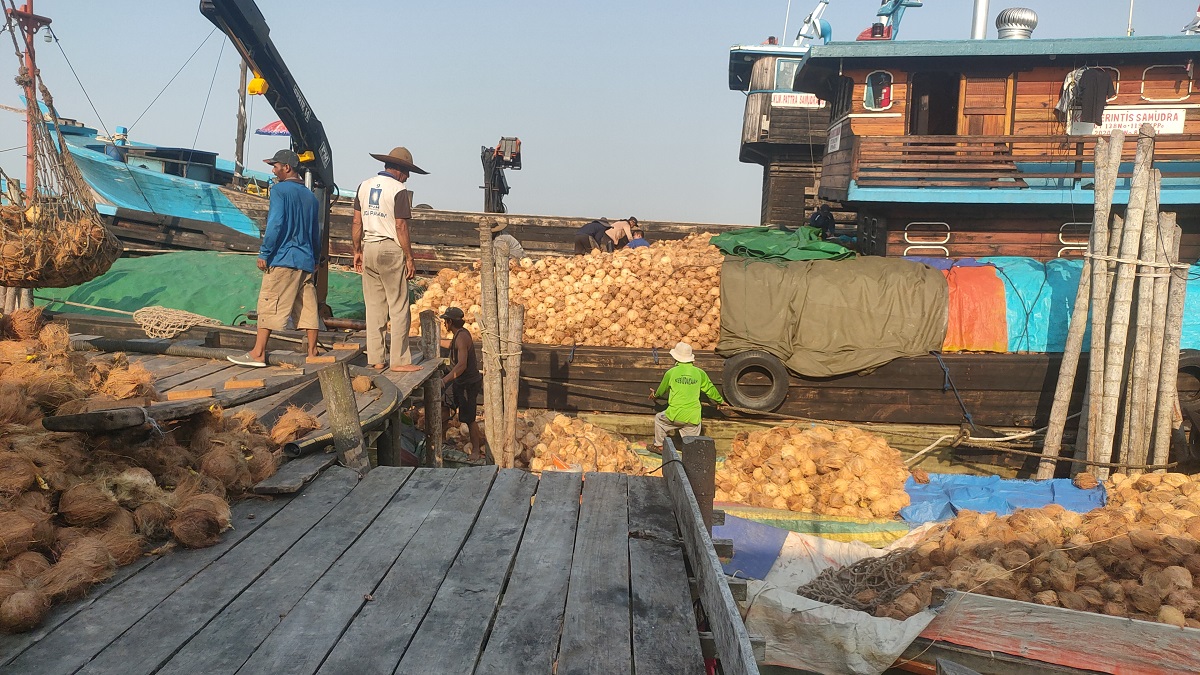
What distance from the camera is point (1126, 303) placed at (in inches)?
347

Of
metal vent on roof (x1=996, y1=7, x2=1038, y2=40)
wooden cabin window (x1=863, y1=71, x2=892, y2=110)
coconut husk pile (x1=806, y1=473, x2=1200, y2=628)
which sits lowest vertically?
coconut husk pile (x1=806, y1=473, x2=1200, y2=628)

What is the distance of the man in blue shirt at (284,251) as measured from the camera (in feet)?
22.6

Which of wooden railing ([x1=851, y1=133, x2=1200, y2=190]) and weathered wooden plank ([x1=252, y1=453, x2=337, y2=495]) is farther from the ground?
wooden railing ([x1=851, y1=133, x2=1200, y2=190])

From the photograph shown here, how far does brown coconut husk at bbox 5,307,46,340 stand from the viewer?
550 centimetres

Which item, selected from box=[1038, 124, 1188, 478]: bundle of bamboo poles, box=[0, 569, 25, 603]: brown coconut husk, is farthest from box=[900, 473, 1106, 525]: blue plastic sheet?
box=[0, 569, 25, 603]: brown coconut husk

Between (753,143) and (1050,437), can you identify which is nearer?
(1050,437)

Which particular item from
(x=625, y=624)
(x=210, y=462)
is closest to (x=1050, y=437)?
(x=625, y=624)

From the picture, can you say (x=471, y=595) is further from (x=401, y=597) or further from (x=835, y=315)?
(x=835, y=315)

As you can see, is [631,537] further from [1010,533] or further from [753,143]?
[753,143]

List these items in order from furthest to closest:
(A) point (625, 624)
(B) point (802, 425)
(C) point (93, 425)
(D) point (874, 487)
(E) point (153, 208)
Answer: (E) point (153, 208) < (B) point (802, 425) < (D) point (874, 487) < (C) point (93, 425) < (A) point (625, 624)

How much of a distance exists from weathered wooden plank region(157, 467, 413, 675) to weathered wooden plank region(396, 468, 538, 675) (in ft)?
1.66

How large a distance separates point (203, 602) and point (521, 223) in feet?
44.0

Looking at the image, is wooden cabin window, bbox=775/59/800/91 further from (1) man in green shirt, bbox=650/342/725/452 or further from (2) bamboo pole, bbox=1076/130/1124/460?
(1) man in green shirt, bbox=650/342/725/452

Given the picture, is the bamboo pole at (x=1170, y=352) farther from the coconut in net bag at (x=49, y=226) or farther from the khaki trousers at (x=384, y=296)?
the coconut in net bag at (x=49, y=226)
